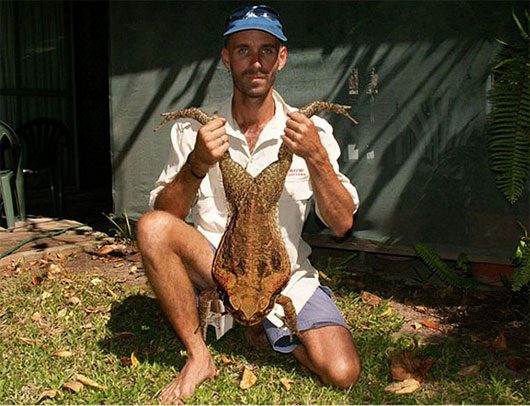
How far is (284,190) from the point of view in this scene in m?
4.37

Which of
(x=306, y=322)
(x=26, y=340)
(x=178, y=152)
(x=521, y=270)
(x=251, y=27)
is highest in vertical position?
(x=251, y=27)

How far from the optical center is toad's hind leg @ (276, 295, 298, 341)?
3.84 m

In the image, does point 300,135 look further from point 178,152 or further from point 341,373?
point 341,373

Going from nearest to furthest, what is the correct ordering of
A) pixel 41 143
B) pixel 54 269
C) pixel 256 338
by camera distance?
pixel 256 338 < pixel 54 269 < pixel 41 143

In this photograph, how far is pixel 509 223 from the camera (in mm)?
5797

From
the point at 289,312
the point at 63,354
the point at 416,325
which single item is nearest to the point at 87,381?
the point at 63,354

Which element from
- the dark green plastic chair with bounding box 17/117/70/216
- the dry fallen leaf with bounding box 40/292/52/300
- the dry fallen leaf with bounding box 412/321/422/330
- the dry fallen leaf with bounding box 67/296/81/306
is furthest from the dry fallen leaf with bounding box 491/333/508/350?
the dark green plastic chair with bounding box 17/117/70/216

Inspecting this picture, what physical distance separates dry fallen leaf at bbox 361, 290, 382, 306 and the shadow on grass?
1272mm

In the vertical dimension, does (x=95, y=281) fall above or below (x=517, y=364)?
below

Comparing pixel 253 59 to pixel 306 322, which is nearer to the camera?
pixel 253 59

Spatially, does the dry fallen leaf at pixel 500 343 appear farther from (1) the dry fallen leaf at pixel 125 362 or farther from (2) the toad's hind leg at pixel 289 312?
(1) the dry fallen leaf at pixel 125 362

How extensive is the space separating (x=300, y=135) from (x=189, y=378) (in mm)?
1692

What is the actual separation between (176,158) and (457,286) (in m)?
2.94

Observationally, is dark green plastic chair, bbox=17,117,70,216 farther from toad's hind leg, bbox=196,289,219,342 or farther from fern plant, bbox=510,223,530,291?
fern plant, bbox=510,223,530,291
